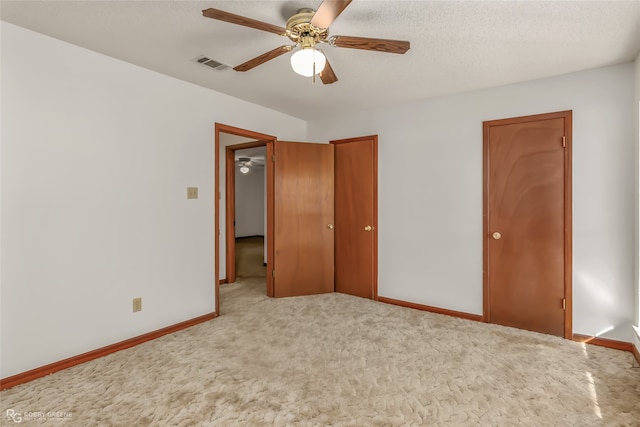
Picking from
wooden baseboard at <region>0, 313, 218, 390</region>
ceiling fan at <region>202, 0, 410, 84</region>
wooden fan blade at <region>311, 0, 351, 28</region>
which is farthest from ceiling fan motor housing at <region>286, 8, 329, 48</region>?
wooden baseboard at <region>0, 313, 218, 390</region>

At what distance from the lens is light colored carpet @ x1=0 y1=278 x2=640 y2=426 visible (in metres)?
1.82

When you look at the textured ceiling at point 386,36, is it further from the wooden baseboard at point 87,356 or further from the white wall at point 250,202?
the white wall at point 250,202

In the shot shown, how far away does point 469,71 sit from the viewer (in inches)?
110

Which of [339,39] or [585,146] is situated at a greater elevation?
[339,39]

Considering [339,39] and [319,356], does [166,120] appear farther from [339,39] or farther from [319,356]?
[319,356]

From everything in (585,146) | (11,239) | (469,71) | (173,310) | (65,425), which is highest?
(469,71)

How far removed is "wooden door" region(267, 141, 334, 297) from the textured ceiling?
116cm

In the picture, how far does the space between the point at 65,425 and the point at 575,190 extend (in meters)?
4.07

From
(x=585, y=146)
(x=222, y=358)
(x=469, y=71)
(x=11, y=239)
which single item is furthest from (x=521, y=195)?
(x=11, y=239)

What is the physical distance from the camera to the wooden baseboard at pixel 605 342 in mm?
2600

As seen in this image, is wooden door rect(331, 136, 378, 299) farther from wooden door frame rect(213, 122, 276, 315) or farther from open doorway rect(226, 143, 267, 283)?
open doorway rect(226, 143, 267, 283)

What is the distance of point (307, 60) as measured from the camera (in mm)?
1824

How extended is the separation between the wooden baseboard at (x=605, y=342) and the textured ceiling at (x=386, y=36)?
2.33 metres

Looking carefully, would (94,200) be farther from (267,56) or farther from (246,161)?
(246,161)
